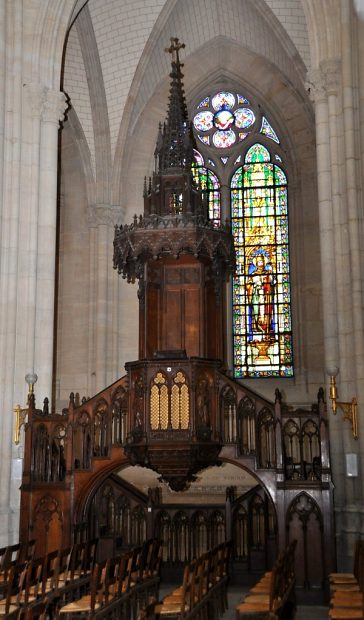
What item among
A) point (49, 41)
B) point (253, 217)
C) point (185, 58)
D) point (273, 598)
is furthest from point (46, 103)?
point (273, 598)

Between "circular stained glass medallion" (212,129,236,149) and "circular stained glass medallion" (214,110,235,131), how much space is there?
156mm

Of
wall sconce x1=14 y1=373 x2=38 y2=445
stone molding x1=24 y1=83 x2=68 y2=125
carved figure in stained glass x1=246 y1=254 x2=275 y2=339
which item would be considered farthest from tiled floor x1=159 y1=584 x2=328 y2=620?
carved figure in stained glass x1=246 y1=254 x2=275 y2=339

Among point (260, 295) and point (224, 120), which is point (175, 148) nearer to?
point (260, 295)

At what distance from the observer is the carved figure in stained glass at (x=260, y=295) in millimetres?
23234

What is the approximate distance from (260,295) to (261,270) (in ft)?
2.48

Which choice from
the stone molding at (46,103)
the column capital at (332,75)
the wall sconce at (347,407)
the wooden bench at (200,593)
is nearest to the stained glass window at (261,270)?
the column capital at (332,75)

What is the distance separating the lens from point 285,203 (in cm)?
2406

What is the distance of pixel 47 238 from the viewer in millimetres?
15945

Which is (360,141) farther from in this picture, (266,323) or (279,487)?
(266,323)

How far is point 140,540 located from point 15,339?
4.64 m

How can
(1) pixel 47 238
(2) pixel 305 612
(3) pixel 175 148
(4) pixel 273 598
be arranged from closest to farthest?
(4) pixel 273 598, (2) pixel 305 612, (1) pixel 47 238, (3) pixel 175 148

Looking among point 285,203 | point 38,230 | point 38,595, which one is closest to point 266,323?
point 285,203

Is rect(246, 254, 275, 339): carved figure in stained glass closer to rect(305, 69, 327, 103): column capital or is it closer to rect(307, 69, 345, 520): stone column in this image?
rect(307, 69, 345, 520): stone column

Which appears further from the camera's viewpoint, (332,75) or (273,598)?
(332,75)
